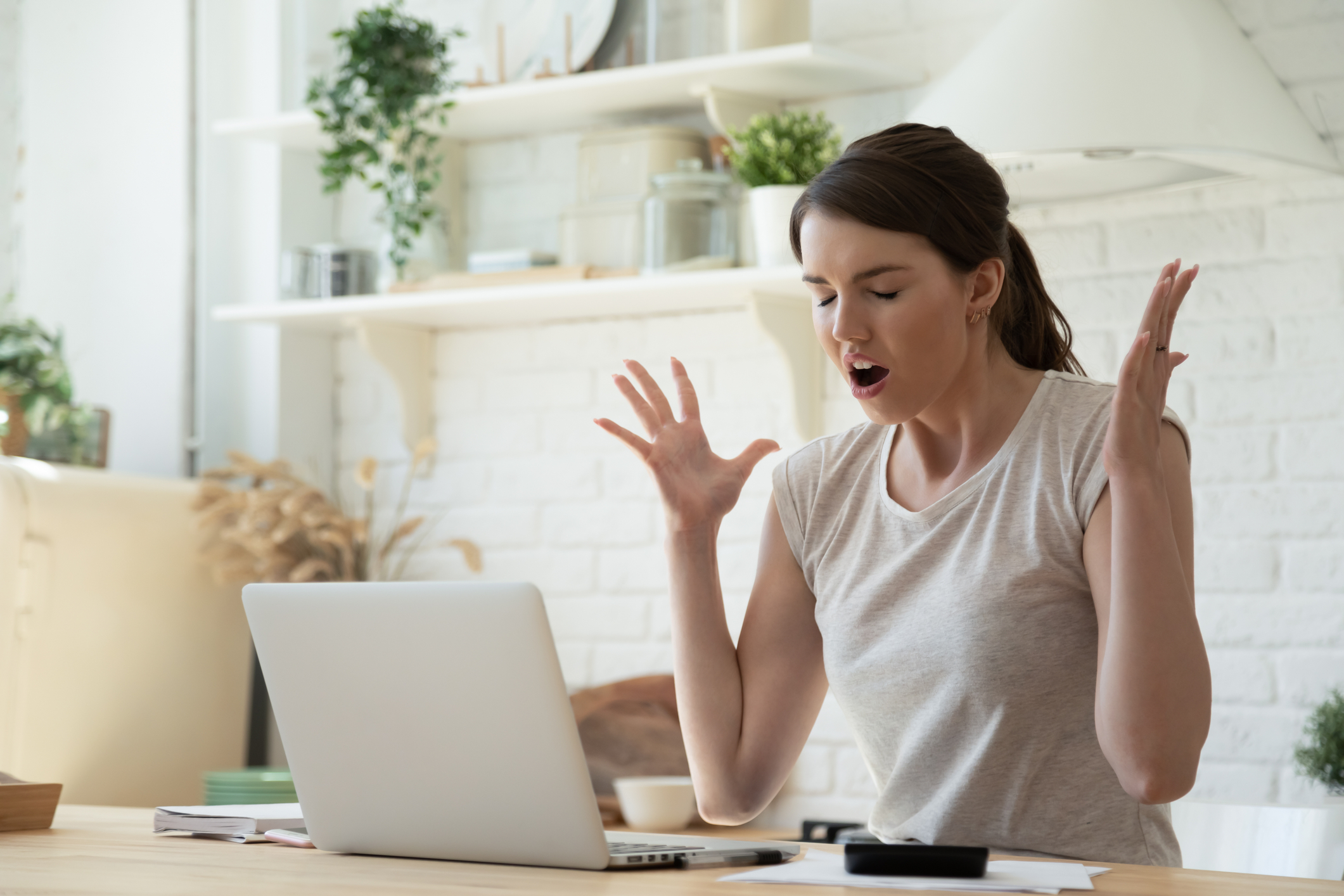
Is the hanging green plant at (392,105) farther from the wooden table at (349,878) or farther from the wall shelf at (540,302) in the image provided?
the wooden table at (349,878)

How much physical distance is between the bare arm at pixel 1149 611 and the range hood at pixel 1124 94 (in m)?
0.59

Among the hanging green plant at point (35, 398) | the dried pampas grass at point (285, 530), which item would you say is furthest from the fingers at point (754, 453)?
the hanging green plant at point (35, 398)

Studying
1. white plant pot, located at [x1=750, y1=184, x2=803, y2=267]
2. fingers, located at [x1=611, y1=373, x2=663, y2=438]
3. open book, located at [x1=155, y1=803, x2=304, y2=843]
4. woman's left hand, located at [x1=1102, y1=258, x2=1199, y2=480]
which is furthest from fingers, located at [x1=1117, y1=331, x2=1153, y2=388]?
white plant pot, located at [x1=750, y1=184, x2=803, y2=267]

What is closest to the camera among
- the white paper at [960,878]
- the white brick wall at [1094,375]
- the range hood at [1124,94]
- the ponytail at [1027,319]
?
the white paper at [960,878]

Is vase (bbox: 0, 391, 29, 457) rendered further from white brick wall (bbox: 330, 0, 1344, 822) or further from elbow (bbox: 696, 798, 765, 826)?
elbow (bbox: 696, 798, 765, 826)

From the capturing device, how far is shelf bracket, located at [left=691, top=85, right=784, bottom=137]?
2.33 m

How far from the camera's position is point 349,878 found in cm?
103

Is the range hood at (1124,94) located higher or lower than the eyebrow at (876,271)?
higher

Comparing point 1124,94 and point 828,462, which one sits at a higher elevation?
point 1124,94

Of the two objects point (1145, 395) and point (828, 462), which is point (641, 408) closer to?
point (828, 462)

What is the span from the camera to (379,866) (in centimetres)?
110

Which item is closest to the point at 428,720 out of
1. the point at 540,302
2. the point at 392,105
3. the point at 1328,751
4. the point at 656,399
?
the point at 656,399

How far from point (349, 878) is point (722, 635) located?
56 centimetres

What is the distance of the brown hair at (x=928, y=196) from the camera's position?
Answer: 1385 mm
